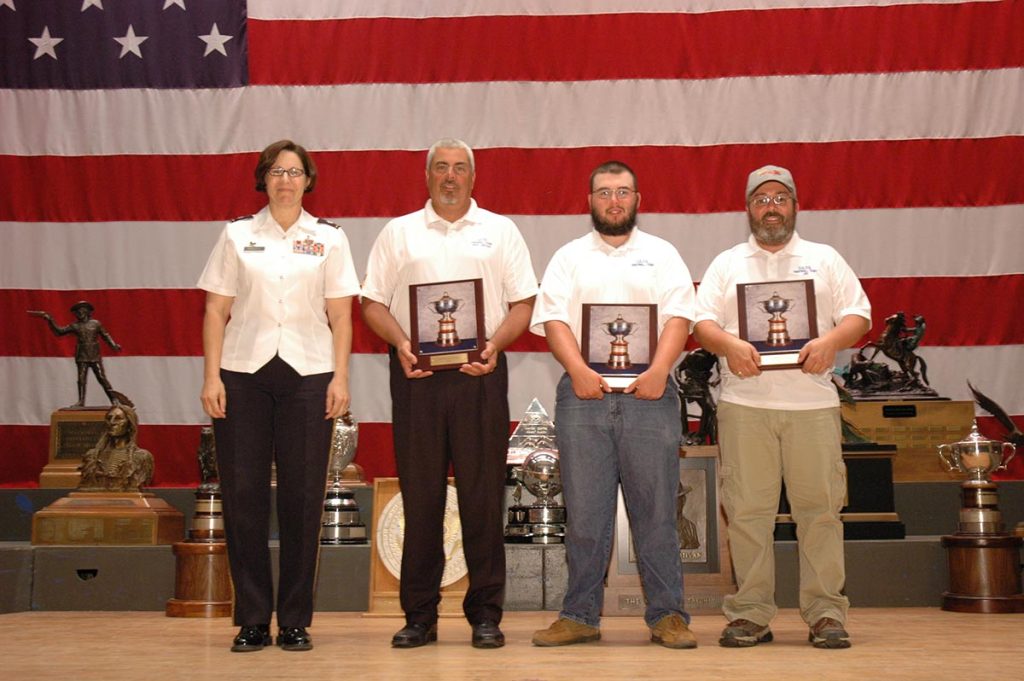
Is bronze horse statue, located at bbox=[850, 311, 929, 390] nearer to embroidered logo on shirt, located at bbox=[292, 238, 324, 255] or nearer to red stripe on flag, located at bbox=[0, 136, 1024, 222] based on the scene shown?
red stripe on flag, located at bbox=[0, 136, 1024, 222]

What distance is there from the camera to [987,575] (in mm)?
4113

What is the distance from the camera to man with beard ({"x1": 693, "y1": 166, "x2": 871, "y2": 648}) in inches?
123

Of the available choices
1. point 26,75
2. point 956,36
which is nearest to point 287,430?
point 26,75

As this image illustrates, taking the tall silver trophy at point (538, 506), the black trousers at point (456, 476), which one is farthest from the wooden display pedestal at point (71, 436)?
the black trousers at point (456, 476)

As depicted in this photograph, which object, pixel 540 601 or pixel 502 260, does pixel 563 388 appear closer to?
pixel 502 260

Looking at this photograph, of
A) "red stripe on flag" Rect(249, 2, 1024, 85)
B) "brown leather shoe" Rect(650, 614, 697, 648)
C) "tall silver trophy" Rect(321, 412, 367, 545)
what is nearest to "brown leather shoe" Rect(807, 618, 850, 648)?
"brown leather shoe" Rect(650, 614, 697, 648)

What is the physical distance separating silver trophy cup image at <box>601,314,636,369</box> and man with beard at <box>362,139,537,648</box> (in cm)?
28

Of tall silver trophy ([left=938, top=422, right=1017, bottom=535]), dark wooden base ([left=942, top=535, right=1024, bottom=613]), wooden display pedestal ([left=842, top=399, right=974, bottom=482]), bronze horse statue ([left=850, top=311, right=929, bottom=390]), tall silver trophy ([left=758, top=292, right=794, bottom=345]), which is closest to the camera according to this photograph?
tall silver trophy ([left=758, top=292, right=794, bottom=345])

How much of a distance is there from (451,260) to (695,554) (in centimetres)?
167

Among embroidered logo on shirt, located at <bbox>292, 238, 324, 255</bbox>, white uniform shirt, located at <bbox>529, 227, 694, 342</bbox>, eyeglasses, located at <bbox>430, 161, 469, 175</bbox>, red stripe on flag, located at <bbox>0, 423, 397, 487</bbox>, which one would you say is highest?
eyeglasses, located at <bbox>430, 161, 469, 175</bbox>

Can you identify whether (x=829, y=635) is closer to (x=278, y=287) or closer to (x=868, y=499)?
(x=868, y=499)

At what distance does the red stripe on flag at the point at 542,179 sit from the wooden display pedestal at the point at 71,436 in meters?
1.09

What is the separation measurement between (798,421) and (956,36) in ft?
11.0

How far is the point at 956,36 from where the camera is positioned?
566 centimetres
